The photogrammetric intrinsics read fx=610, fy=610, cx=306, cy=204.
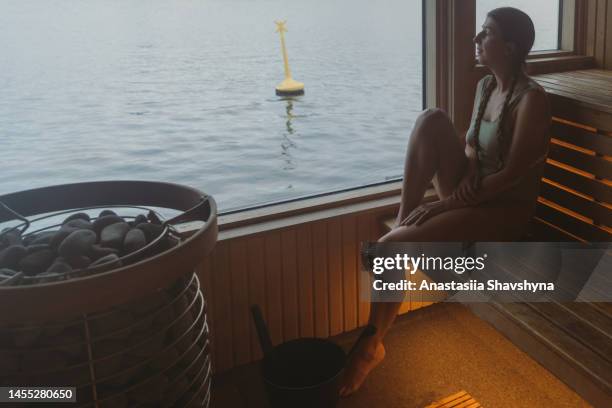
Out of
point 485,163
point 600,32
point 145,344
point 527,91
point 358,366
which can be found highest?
point 600,32

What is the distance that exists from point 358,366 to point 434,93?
42.5 inches

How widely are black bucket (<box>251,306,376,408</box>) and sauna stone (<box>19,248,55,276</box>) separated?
830mm

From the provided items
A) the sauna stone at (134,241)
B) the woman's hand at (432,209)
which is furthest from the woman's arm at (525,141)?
the sauna stone at (134,241)

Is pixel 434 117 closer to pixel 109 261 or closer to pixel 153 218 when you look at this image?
pixel 153 218

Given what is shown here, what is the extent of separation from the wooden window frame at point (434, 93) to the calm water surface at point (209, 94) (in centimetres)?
6

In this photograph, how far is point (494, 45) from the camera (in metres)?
1.87

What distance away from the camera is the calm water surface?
73.7 inches

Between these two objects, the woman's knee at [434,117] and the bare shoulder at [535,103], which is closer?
the bare shoulder at [535,103]

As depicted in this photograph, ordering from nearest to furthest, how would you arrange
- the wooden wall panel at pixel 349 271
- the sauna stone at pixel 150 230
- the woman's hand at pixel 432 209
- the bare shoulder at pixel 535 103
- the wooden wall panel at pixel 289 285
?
1. the sauna stone at pixel 150 230
2. the bare shoulder at pixel 535 103
3. the woman's hand at pixel 432 209
4. the wooden wall panel at pixel 289 285
5. the wooden wall panel at pixel 349 271

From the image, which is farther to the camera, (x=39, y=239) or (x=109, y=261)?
(x=39, y=239)

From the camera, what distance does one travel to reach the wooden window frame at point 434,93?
2.14m

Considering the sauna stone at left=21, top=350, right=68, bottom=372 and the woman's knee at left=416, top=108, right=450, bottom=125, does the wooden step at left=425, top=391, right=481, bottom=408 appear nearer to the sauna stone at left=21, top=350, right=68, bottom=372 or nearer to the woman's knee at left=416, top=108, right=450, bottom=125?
the woman's knee at left=416, top=108, right=450, bottom=125

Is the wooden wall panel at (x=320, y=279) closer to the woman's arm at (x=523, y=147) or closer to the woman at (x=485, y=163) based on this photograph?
the woman at (x=485, y=163)

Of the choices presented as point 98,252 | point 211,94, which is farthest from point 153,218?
point 211,94
